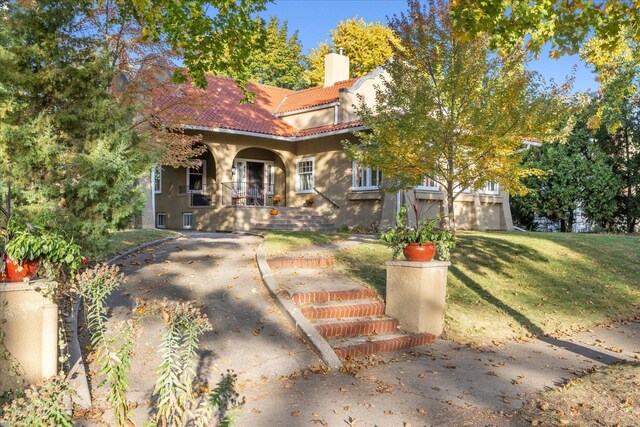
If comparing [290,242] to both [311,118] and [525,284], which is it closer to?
[525,284]

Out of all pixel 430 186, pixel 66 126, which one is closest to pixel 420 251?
pixel 66 126

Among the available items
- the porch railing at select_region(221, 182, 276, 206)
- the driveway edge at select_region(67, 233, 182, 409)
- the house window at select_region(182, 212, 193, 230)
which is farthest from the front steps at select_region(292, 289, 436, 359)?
the house window at select_region(182, 212, 193, 230)

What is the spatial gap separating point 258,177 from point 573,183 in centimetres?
1455

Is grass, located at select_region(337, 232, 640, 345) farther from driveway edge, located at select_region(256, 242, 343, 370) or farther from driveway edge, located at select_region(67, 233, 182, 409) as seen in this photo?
driveway edge, located at select_region(67, 233, 182, 409)

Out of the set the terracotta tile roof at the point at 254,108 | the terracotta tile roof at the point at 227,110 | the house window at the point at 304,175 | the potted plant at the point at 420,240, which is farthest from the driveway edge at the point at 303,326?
the house window at the point at 304,175

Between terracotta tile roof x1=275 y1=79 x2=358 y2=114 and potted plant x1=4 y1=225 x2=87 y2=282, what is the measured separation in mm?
17248

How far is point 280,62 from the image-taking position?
38.2 meters

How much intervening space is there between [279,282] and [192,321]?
5.04 m

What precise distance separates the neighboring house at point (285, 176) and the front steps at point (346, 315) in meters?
9.91

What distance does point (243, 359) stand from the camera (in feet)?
20.9

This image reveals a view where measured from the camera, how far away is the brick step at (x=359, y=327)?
7.38 m

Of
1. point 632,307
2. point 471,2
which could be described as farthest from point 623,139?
point 471,2

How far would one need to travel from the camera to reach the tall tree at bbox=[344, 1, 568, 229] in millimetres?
11602

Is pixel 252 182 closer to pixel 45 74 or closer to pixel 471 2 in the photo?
pixel 45 74
